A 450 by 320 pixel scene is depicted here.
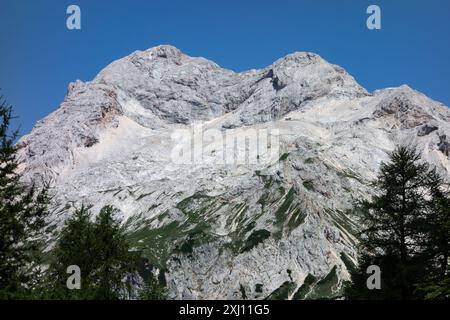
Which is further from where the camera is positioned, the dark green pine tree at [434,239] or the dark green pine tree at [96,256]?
the dark green pine tree at [96,256]

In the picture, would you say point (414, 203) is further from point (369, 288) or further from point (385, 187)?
point (369, 288)

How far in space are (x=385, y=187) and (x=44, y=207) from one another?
2423 cm

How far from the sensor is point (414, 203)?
35.9 metres

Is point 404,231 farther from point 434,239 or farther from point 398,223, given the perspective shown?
point 434,239

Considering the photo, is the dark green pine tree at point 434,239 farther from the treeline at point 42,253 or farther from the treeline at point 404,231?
the treeline at point 42,253

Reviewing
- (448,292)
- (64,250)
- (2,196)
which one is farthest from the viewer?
(64,250)

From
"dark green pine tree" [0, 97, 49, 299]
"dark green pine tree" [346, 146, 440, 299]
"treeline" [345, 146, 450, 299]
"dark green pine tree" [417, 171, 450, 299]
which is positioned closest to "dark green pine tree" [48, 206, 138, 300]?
"dark green pine tree" [0, 97, 49, 299]

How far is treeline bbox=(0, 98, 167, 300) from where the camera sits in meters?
33.0

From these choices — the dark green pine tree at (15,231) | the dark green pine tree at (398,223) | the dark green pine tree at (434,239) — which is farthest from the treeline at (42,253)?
the dark green pine tree at (434,239)

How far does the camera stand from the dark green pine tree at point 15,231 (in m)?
32.5

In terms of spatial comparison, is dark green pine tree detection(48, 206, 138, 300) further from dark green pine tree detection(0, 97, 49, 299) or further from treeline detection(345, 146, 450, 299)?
treeline detection(345, 146, 450, 299)

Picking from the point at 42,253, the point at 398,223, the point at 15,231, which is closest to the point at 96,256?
the point at 42,253
